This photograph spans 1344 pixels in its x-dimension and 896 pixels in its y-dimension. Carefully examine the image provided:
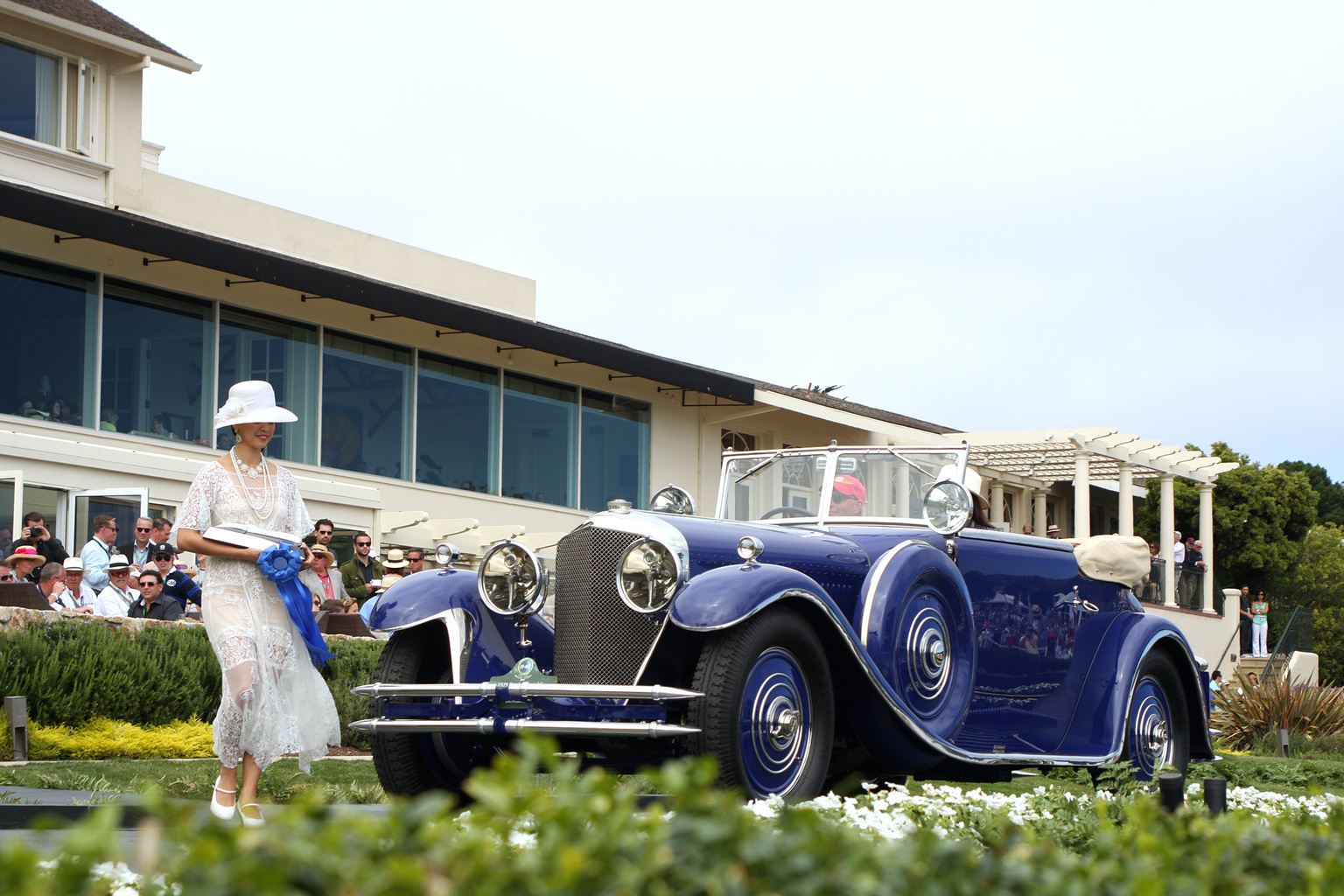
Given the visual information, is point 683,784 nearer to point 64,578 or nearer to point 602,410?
point 64,578

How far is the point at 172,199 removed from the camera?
20266 mm

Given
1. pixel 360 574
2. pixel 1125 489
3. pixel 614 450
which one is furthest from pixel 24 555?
pixel 1125 489

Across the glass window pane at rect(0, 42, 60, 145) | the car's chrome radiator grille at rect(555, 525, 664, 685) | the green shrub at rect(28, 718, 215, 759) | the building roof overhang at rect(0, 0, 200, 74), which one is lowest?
the green shrub at rect(28, 718, 215, 759)

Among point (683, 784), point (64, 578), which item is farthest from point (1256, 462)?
point (683, 784)

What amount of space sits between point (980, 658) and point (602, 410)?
58.1ft

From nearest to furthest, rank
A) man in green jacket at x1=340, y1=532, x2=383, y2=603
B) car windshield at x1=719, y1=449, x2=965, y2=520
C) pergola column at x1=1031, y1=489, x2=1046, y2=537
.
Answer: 1. car windshield at x1=719, y1=449, x2=965, y2=520
2. man in green jacket at x1=340, y1=532, x2=383, y2=603
3. pergola column at x1=1031, y1=489, x2=1046, y2=537

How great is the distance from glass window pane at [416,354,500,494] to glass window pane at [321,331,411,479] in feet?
1.08

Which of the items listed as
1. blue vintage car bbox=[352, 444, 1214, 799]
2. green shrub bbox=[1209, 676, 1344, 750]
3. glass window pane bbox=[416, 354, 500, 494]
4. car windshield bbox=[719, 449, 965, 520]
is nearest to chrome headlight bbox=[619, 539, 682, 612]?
blue vintage car bbox=[352, 444, 1214, 799]

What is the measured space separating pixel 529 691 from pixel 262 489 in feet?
5.21

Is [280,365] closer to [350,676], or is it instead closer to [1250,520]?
[350,676]

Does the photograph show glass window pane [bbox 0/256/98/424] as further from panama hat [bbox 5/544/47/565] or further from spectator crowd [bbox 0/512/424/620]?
panama hat [bbox 5/544/47/565]

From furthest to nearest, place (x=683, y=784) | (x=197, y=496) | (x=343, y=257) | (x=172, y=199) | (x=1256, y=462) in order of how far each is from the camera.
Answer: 1. (x=1256, y=462)
2. (x=343, y=257)
3. (x=172, y=199)
4. (x=197, y=496)
5. (x=683, y=784)

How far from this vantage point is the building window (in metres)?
18.0

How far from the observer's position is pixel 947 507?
7.66 m
